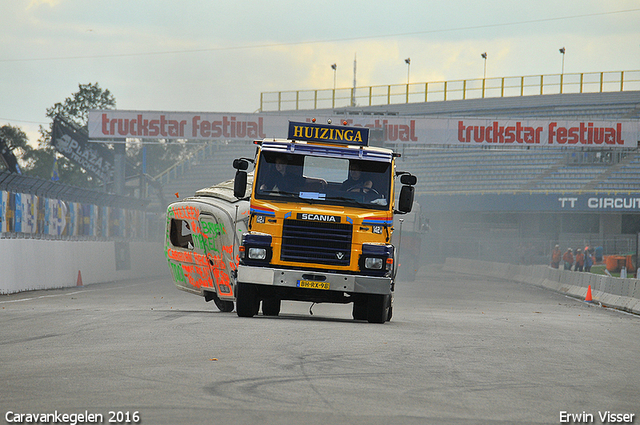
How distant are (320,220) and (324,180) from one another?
704 mm

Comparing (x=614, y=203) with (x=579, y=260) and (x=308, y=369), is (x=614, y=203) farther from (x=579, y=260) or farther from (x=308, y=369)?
(x=308, y=369)

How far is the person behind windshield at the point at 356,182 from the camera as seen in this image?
528 inches

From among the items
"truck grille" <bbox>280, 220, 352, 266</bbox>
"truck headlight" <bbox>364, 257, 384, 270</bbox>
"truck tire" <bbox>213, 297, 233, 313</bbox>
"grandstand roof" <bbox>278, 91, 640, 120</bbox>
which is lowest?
"truck tire" <bbox>213, 297, 233, 313</bbox>

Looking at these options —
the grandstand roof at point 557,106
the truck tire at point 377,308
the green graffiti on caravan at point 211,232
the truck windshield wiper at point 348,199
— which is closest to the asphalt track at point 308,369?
the truck tire at point 377,308

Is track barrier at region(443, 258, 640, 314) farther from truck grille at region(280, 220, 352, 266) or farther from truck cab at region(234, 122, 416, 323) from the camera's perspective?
truck grille at region(280, 220, 352, 266)

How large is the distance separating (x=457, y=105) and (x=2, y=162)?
3647cm

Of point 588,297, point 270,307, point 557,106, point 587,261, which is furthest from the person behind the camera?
point 557,106

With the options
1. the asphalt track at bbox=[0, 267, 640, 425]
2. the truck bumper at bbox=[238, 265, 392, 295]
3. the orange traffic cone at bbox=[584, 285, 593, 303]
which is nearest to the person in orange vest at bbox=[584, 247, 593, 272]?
the orange traffic cone at bbox=[584, 285, 593, 303]

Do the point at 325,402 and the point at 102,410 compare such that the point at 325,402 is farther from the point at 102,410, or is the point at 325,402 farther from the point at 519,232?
the point at 519,232

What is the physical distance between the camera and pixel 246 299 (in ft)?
45.2

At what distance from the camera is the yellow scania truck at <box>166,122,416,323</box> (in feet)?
42.8

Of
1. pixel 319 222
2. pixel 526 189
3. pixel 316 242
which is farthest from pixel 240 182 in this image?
pixel 526 189

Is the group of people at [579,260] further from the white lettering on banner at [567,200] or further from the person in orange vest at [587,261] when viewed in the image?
the white lettering on banner at [567,200]

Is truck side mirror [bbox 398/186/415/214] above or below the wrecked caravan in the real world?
above
